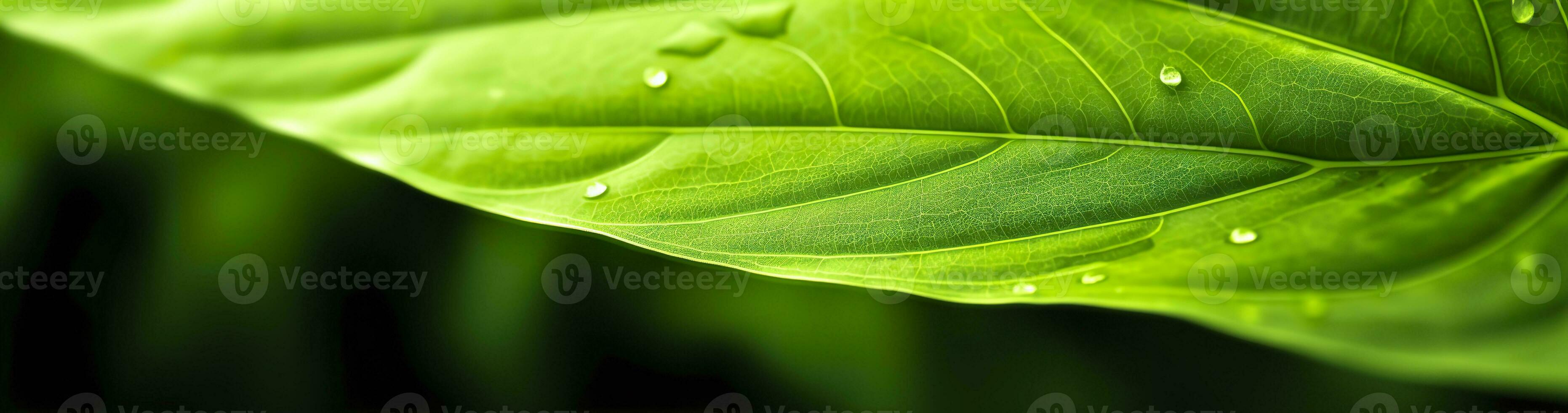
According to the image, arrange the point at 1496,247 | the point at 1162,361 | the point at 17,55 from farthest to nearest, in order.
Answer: the point at 1162,361 < the point at 17,55 < the point at 1496,247

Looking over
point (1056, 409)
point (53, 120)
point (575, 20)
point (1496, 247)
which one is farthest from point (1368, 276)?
Answer: point (53, 120)

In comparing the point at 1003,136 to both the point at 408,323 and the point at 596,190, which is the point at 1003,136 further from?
the point at 408,323

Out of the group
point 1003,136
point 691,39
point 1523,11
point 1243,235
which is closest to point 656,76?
point 691,39

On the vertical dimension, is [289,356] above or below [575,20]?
below

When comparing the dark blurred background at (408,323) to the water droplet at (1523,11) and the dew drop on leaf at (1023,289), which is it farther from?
the water droplet at (1523,11)

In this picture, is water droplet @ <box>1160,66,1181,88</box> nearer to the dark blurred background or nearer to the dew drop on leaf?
the dew drop on leaf

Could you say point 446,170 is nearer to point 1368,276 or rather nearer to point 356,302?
point 356,302
